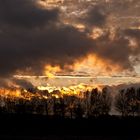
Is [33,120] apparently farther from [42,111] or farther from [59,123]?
[42,111]

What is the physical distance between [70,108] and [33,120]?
40660mm

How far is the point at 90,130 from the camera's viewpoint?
93.2m

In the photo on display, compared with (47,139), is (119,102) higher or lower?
higher

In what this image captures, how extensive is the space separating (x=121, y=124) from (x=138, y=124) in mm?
3054

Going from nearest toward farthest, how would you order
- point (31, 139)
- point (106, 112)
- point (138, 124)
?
1. point (31, 139)
2. point (138, 124)
3. point (106, 112)

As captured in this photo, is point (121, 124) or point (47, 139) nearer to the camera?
point (47, 139)

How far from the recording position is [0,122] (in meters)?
96.6

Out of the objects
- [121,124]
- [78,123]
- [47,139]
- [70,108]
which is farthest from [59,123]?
[70,108]

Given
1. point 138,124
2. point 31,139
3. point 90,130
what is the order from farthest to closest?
1. point 138,124
2. point 90,130
3. point 31,139

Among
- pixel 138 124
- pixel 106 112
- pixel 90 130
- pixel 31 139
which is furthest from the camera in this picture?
pixel 106 112

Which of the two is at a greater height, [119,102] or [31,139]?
[119,102]

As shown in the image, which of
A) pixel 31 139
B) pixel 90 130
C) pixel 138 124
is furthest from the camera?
pixel 138 124

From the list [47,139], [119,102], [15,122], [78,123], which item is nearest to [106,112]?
[119,102]

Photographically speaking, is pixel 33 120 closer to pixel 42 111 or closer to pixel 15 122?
pixel 15 122
